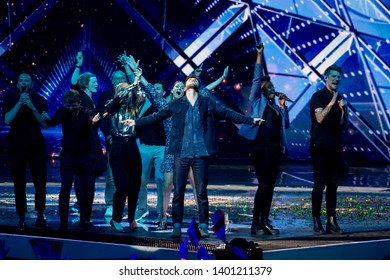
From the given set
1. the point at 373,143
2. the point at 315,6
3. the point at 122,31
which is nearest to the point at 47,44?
the point at 122,31

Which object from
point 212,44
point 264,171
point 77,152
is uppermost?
point 212,44

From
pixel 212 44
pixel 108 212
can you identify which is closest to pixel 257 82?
pixel 108 212

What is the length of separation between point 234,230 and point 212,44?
34.4ft

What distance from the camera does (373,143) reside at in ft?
63.9

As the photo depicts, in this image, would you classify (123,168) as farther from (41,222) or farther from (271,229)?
(271,229)

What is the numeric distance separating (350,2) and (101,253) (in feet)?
41.5

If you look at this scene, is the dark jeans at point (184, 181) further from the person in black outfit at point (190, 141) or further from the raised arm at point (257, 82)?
the raised arm at point (257, 82)

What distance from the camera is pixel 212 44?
62.5 feet

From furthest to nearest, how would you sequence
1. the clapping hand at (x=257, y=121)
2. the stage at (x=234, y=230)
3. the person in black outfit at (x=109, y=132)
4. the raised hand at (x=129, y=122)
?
the person in black outfit at (x=109, y=132) → the raised hand at (x=129, y=122) → the clapping hand at (x=257, y=121) → the stage at (x=234, y=230)

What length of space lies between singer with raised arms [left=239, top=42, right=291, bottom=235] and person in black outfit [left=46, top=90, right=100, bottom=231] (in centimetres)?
144

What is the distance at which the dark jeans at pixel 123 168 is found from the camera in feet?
28.3

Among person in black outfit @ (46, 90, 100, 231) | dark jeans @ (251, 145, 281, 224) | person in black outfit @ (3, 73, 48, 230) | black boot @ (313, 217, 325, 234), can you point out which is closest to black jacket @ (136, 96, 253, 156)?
dark jeans @ (251, 145, 281, 224)

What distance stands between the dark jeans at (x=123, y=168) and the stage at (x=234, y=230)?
308 mm

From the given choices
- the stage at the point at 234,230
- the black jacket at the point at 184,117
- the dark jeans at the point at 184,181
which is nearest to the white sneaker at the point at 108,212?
the stage at the point at 234,230
